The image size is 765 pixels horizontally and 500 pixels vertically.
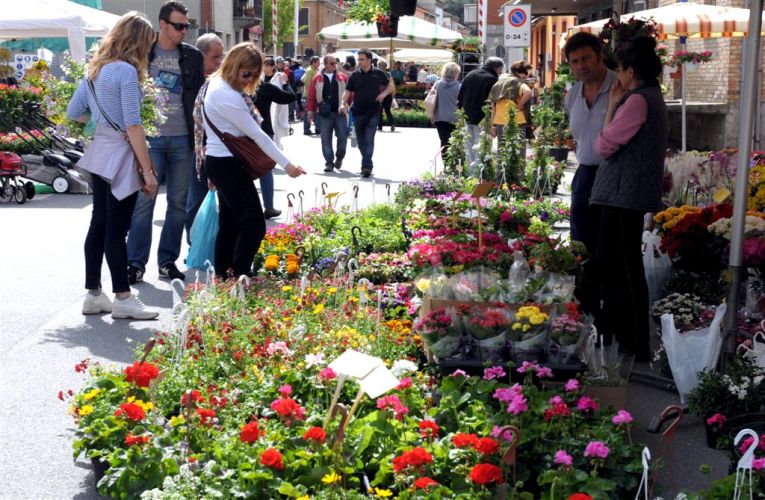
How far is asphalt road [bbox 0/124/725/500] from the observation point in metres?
4.50

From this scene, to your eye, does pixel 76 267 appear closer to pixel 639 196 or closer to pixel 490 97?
pixel 639 196

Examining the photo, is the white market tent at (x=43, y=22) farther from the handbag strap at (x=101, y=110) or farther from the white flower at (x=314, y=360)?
the white flower at (x=314, y=360)

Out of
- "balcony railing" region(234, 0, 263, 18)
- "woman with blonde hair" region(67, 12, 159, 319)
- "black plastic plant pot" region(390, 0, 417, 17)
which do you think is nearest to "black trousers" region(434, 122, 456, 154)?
"black plastic plant pot" region(390, 0, 417, 17)

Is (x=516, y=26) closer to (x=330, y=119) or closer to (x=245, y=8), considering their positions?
(x=330, y=119)

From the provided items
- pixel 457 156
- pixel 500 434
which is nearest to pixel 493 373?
pixel 500 434

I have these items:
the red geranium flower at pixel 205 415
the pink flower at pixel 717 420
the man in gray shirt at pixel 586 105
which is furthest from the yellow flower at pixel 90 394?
the man in gray shirt at pixel 586 105

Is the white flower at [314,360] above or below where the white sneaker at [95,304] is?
above

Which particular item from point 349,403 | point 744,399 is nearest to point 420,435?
point 349,403

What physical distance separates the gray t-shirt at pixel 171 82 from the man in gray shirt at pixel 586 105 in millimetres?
2997

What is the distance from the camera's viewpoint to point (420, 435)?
13.1 feet

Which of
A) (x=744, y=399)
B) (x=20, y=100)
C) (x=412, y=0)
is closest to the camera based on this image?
(x=744, y=399)

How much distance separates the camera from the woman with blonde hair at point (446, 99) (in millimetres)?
15633

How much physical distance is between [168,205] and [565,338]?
14.5 feet

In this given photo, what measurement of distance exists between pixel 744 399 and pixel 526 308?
0.97 m
